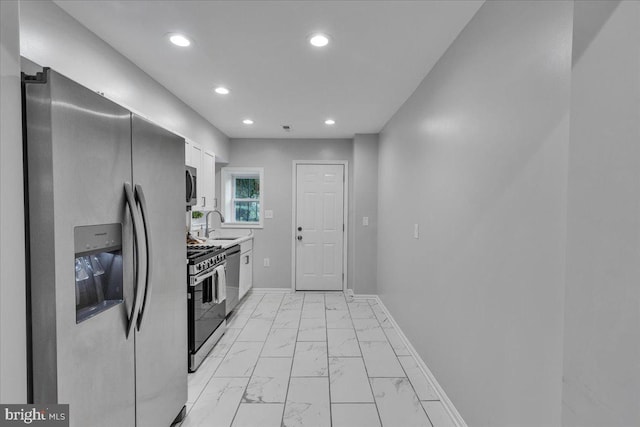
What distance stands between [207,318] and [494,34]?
297 centimetres

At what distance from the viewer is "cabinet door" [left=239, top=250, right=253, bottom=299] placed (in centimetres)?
438

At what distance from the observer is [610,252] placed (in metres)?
0.66

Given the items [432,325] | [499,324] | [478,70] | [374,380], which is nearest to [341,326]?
[374,380]

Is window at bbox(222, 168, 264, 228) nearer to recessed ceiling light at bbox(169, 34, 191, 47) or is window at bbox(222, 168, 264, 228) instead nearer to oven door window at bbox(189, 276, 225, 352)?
oven door window at bbox(189, 276, 225, 352)

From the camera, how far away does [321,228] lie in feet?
16.7

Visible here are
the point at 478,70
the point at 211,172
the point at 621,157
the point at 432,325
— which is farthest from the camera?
the point at 211,172

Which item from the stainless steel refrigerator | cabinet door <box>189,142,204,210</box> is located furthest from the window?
the stainless steel refrigerator

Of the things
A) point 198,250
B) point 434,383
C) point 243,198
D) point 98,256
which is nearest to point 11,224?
point 98,256

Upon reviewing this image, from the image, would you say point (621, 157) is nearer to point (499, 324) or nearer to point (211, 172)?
point (499, 324)

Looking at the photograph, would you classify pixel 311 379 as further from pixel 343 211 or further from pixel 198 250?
pixel 343 211

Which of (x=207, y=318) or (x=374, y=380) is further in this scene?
(x=207, y=318)

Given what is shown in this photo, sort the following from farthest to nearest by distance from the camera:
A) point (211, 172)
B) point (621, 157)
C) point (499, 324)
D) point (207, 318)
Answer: point (211, 172), point (207, 318), point (499, 324), point (621, 157)

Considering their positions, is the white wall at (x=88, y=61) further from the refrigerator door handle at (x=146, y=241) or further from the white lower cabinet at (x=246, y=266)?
the white lower cabinet at (x=246, y=266)

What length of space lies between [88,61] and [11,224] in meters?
1.48
